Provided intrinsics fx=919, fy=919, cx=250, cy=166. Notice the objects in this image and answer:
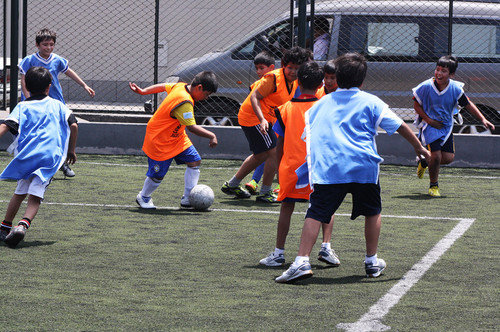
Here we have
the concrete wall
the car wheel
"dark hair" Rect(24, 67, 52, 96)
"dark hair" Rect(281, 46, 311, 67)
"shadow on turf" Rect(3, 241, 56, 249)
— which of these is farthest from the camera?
the car wheel

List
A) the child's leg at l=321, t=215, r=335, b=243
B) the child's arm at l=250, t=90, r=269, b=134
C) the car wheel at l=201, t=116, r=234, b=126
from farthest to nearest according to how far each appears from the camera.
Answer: the car wheel at l=201, t=116, r=234, b=126
the child's arm at l=250, t=90, r=269, b=134
the child's leg at l=321, t=215, r=335, b=243

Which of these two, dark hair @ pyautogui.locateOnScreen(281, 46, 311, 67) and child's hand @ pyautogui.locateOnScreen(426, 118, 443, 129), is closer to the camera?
dark hair @ pyautogui.locateOnScreen(281, 46, 311, 67)

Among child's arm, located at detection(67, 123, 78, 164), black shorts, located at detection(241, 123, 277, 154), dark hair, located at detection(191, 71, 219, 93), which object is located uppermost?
dark hair, located at detection(191, 71, 219, 93)

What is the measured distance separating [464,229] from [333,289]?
2.65 m

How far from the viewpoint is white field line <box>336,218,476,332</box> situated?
4.71 m

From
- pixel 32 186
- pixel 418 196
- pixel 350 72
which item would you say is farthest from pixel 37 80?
pixel 418 196

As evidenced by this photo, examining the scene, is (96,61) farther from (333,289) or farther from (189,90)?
(333,289)

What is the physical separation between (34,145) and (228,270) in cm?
182

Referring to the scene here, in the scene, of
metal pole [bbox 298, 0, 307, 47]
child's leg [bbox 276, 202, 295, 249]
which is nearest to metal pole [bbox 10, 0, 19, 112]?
metal pole [bbox 298, 0, 307, 47]

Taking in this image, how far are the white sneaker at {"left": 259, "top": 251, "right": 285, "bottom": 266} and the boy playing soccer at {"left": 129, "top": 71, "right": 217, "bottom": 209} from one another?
233 centimetres

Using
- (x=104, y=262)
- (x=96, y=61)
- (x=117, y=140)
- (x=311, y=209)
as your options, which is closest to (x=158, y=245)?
(x=104, y=262)

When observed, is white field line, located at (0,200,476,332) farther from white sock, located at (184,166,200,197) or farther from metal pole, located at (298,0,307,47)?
metal pole, located at (298,0,307,47)

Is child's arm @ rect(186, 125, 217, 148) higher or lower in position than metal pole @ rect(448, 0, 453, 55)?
lower

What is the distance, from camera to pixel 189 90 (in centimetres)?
852
